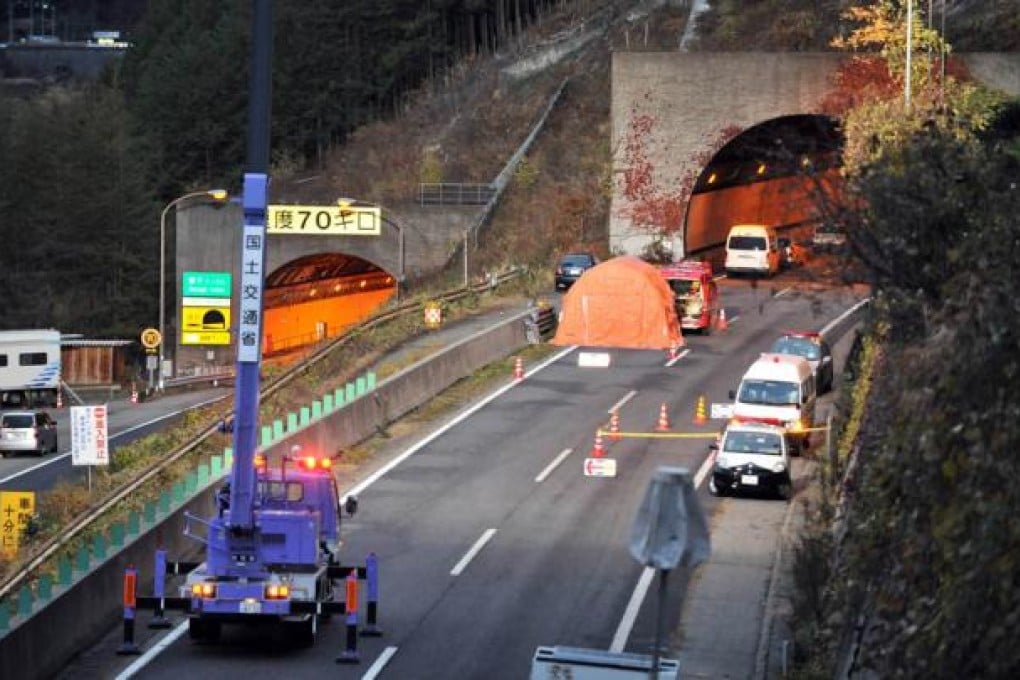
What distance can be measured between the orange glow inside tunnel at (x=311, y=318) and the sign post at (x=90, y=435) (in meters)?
44.9

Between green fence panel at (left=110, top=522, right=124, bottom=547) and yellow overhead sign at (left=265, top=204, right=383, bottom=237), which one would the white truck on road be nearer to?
yellow overhead sign at (left=265, top=204, right=383, bottom=237)

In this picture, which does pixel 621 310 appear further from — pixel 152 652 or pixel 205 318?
pixel 205 318

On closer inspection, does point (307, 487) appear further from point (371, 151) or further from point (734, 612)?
point (371, 151)

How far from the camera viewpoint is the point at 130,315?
10956 cm

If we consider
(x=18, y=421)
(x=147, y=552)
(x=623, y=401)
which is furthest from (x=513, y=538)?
(x=18, y=421)

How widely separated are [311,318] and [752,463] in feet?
189

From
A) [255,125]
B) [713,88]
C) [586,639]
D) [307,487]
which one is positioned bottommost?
[586,639]

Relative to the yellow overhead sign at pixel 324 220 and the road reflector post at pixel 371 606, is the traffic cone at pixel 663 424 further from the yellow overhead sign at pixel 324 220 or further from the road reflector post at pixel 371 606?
the yellow overhead sign at pixel 324 220

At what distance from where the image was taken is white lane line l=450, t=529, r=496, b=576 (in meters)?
30.8

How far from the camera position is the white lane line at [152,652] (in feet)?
81.6

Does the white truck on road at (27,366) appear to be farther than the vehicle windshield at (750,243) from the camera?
Yes

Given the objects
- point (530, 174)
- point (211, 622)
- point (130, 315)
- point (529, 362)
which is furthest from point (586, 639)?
point (130, 315)

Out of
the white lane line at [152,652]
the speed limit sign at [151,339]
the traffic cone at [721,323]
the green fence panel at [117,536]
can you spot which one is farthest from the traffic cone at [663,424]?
the speed limit sign at [151,339]

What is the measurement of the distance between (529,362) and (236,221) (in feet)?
110
